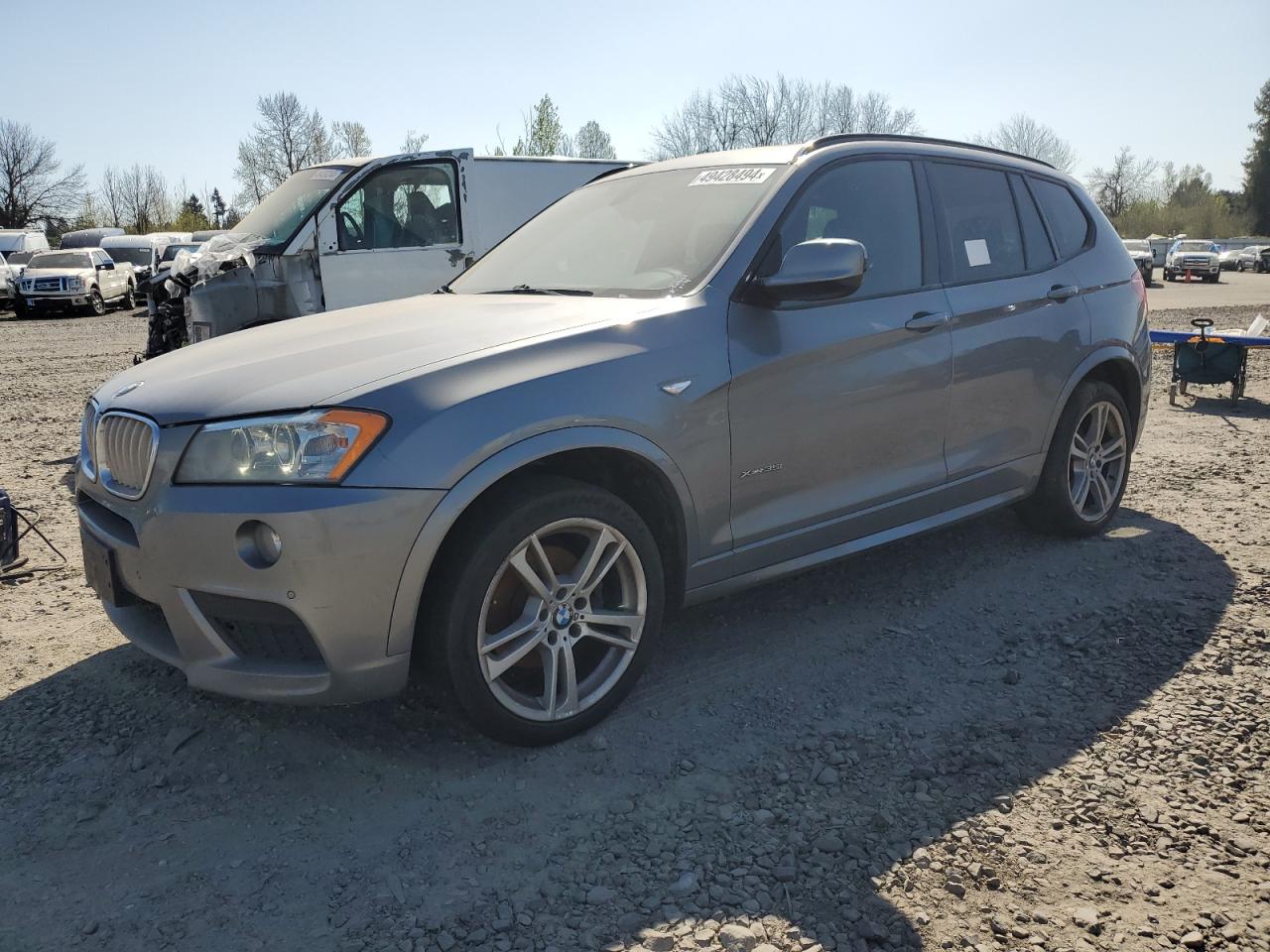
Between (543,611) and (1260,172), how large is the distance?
10265 centimetres

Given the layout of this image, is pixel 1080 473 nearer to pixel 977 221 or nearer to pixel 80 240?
pixel 977 221

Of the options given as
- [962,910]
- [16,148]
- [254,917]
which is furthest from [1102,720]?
[16,148]

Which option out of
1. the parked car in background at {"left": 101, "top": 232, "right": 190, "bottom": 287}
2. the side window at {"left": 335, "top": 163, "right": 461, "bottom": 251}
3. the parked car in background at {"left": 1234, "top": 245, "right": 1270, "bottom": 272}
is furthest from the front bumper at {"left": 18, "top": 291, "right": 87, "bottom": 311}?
the parked car in background at {"left": 1234, "top": 245, "right": 1270, "bottom": 272}

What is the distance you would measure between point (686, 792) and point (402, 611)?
3.07ft

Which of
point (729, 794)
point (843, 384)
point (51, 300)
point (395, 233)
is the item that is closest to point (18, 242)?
point (51, 300)

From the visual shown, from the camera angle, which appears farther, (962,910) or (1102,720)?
(1102,720)

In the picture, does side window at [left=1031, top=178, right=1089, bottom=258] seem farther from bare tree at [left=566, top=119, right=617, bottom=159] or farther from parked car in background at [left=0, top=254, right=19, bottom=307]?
bare tree at [left=566, top=119, right=617, bottom=159]

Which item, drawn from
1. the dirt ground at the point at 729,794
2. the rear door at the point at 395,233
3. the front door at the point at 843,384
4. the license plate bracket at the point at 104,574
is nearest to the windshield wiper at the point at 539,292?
the front door at the point at 843,384

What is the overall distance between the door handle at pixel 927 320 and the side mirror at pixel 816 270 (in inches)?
22.1

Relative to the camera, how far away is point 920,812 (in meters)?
2.73

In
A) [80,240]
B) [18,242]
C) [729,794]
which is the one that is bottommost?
[729,794]

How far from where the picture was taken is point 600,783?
290 cm

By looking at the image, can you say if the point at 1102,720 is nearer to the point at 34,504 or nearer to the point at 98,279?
the point at 34,504

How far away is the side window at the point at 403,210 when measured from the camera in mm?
8828
